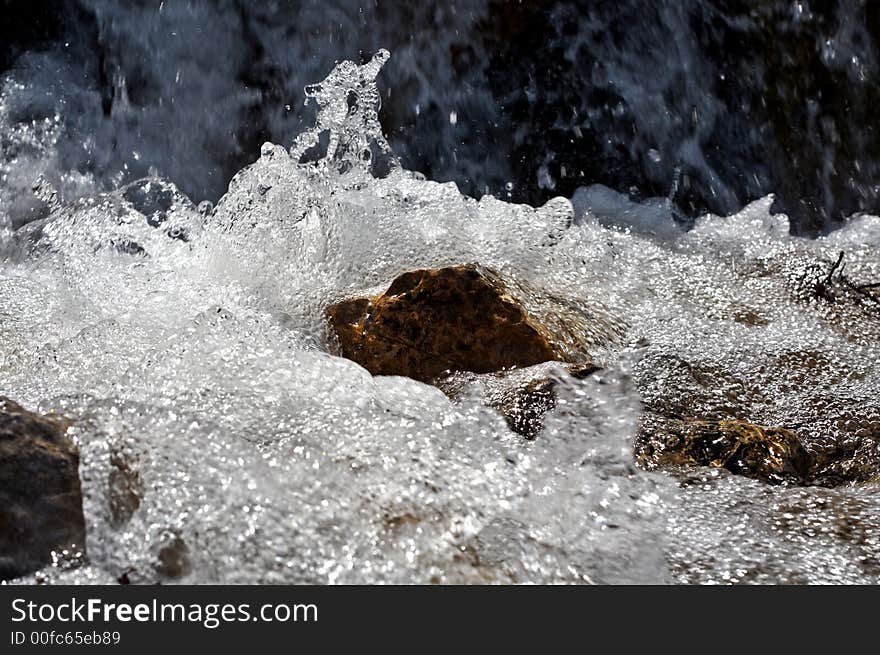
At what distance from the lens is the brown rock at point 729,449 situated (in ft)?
7.18

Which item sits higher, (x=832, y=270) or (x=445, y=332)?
(x=832, y=270)

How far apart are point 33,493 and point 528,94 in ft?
10.6

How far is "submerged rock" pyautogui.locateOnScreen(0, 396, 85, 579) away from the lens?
1679 millimetres

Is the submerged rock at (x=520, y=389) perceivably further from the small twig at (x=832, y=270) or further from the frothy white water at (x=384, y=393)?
the small twig at (x=832, y=270)

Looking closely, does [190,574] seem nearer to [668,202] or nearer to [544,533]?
[544,533]

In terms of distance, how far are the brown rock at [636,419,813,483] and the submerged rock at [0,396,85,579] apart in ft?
3.85

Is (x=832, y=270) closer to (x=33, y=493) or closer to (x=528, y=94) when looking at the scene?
(x=528, y=94)

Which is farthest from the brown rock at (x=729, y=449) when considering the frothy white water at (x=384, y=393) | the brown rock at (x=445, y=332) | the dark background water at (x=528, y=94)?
the dark background water at (x=528, y=94)

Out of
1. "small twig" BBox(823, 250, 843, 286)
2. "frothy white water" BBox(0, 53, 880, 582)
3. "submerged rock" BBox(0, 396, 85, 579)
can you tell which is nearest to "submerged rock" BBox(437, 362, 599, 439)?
"frothy white water" BBox(0, 53, 880, 582)

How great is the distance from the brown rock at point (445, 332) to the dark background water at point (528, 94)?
186 centimetres

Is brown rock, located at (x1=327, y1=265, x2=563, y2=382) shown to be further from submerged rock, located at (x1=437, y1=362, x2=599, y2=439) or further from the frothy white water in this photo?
the frothy white water

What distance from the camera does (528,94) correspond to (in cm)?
446

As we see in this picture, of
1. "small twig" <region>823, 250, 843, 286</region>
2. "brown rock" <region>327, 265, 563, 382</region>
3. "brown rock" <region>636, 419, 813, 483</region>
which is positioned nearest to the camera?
"brown rock" <region>636, 419, 813, 483</region>

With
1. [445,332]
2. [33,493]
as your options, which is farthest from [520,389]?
[33,493]
